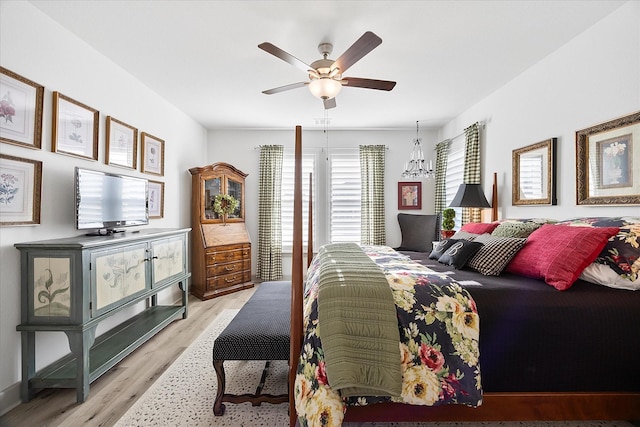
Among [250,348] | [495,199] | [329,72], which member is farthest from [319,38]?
[495,199]

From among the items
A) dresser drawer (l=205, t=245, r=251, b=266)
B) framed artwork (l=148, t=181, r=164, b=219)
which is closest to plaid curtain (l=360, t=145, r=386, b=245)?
dresser drawer (l=205, t=245, r=251, b=266)

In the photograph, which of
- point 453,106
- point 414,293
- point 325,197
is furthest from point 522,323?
point 325,197

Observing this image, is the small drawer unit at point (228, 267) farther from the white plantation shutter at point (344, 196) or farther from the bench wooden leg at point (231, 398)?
the bench wooden leg at point (231, 398)

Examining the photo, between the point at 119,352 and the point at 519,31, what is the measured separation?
12.7 ft

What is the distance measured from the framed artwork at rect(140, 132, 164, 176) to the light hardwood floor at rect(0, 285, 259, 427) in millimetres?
1813

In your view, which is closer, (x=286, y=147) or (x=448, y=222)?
(x=448, y=222)

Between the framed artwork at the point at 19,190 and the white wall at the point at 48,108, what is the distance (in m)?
0.05

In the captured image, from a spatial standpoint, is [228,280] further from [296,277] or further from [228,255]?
[296,277]

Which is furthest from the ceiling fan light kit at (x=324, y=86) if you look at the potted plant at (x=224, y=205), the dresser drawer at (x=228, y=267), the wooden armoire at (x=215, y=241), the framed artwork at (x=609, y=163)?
the dresser drawer at (x=228, y=267)

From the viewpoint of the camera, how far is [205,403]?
1939mm

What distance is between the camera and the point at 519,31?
2369 millimetres

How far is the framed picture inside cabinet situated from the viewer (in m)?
1.89

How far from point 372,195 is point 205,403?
3867mm

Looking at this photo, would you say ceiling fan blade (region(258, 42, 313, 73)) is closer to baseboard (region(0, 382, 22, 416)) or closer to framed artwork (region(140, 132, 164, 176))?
framed artwork (region(140, 132, 164, 176))
